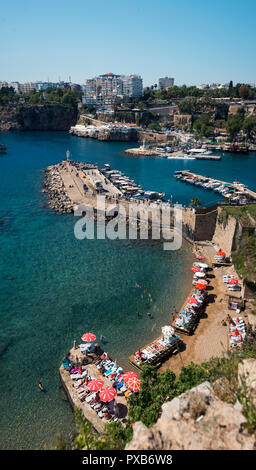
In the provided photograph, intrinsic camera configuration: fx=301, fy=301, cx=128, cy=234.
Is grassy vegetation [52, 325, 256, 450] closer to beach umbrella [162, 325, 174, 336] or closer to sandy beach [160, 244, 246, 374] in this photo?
sandy beach [160, 244, 246, 374]

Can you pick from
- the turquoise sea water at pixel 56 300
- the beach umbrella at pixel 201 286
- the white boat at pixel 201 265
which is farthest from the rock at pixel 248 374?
the white boat at pixel 201 265

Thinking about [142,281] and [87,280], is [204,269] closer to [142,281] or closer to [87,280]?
[142,281]

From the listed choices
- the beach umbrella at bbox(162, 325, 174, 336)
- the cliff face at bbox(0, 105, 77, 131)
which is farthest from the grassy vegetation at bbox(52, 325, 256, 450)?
the cliff face at bbox(0, 105, 77, 131)

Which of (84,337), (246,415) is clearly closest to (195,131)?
(84,337)

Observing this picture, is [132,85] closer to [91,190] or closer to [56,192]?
[56,192]

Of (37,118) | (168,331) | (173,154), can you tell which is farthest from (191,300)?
(37,118)

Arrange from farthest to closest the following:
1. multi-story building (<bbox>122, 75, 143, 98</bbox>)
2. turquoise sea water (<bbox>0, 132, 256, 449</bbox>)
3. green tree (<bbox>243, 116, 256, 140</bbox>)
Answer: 1. multi-story building (<bbox>122, 75, 143, 98</bbox>)
2. green tree (<bbox>243, 116, 256, 140</bbox>)
3. turquoise sea water (<bbox>0, 132, 256, 449</bbox>)

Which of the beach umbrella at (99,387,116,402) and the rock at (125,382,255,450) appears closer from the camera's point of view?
the rock at (125,382,255,450)

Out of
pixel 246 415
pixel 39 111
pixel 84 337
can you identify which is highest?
pixel 39 111
